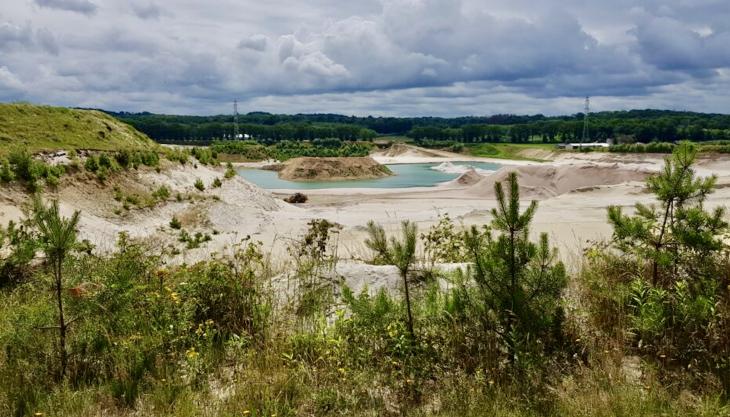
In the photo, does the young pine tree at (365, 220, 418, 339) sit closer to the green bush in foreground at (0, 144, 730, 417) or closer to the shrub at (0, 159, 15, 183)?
the green bush in foreground at (0, 144, 730, 417)

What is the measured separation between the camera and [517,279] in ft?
18.6

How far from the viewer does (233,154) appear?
11131 cm

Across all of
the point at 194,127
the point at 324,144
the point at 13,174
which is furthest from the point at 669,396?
the point at 194,127

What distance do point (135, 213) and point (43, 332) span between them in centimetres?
1622

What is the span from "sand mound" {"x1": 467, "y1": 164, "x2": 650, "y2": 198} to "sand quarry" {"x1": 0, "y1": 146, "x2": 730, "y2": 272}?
0.28 feet

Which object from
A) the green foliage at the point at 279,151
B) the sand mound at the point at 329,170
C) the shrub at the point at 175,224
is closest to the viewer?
the shrub at the point at 175,224

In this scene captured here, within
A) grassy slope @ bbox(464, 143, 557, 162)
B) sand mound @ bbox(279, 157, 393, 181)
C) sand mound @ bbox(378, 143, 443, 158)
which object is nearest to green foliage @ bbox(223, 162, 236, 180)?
sand mound @ bbox(279, 157, 393, 181)

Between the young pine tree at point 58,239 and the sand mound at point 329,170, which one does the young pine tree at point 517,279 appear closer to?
the young pine tree at point 58,239

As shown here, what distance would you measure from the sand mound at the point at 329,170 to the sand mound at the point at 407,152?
44110 mm

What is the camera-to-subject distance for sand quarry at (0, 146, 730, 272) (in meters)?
17.7

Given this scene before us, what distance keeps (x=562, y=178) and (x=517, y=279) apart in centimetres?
4339

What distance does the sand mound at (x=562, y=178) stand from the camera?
44344 millimetres

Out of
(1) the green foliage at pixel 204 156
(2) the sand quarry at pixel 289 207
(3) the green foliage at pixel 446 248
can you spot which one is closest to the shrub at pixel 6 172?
(2) the sand quarry at pixel 289 207

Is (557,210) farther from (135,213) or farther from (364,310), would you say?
(364,310)
